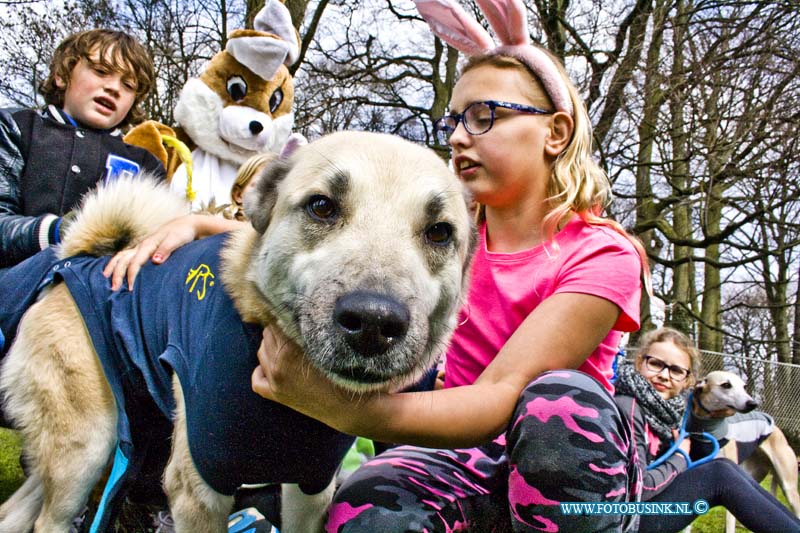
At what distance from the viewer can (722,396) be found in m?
4.65

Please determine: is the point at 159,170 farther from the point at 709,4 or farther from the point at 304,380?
the point at 709,4

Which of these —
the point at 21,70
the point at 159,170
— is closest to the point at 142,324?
the point at 159,170

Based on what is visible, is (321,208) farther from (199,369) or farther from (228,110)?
(228,110)

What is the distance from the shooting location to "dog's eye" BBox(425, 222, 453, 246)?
1627mm

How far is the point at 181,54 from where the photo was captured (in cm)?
814

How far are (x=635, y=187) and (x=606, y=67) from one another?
2.08 metres

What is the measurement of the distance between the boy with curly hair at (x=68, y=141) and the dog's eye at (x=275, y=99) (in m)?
1.21

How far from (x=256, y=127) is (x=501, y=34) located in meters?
2.22

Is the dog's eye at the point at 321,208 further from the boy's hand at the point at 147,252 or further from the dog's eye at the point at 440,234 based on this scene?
the boy's hand at the point at 147,252

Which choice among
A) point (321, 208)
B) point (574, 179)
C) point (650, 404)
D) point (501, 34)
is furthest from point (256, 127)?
point (650, 404)

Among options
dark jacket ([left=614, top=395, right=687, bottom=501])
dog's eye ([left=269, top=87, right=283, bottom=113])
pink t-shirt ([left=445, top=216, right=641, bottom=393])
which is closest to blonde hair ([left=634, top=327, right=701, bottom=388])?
dark jacket ([left=614, top=395, right=687, bottom=501])

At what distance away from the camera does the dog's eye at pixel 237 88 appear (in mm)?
4133

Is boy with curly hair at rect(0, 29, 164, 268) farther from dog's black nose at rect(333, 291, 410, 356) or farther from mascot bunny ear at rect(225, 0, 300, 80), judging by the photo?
dog's black nose at rect(333, 291, 410, 356)

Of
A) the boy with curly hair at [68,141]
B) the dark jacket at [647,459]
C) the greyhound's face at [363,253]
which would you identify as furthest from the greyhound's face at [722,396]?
the boy with curly hair at [68,141]
